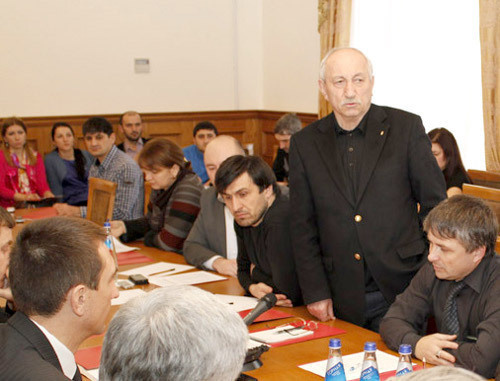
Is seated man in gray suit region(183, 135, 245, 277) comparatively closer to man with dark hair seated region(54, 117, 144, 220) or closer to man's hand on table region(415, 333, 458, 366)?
man with dark hair seated region(54, 117, 144, 220)

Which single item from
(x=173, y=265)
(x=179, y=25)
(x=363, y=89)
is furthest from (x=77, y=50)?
(x=363, y=89)

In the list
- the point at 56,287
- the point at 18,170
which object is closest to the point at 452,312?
the point at 56,287

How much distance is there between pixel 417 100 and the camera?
19.9ft

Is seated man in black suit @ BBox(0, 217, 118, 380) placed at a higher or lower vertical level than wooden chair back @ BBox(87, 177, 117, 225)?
higher

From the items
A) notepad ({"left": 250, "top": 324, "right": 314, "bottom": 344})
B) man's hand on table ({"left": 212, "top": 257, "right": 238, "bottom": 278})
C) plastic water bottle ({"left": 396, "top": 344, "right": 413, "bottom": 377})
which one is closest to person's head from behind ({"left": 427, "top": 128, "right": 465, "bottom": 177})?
man's hand on table ({"left": 212, "top": 257, "right": 238, "bottom": 278})

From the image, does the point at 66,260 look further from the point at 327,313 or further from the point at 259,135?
the point at 259,135

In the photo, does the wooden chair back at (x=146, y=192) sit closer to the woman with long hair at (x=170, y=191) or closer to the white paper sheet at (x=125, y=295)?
the woman with long hair at (x=170, y=191)

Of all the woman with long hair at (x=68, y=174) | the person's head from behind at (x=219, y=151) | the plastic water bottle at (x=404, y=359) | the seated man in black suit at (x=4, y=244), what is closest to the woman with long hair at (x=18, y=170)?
the woman with long hair at (x=68, y=174)

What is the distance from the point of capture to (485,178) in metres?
5.02

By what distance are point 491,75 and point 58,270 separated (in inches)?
163

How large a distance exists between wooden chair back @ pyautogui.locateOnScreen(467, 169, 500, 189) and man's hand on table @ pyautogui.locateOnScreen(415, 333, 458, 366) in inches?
113

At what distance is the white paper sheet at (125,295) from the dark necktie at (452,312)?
1.37 m

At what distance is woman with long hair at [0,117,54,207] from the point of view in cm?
694

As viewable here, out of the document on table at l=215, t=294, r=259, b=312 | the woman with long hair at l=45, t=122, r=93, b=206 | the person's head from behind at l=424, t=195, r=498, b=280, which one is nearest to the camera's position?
the person's head from behind at l=424, t=195, r=498, b=280
